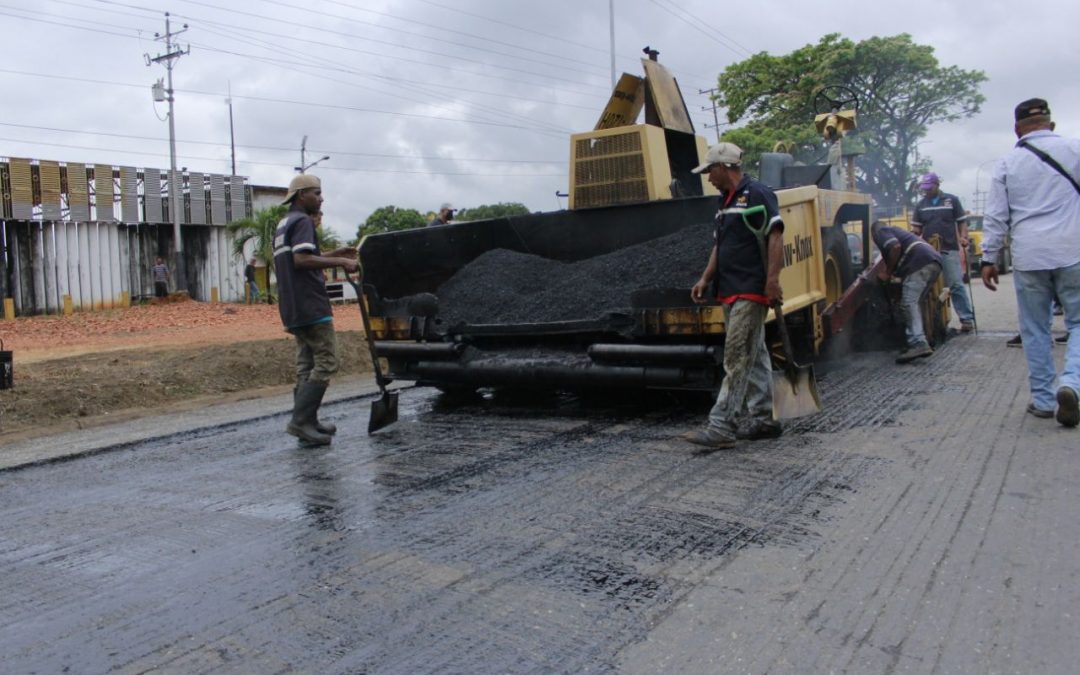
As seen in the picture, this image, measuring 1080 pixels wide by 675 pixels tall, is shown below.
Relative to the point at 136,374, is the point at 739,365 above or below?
above

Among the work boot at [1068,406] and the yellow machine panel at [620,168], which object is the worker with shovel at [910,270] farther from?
the work boot at [1068,406]

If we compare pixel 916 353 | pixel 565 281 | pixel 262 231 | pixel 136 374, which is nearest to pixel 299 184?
pixel 565 281

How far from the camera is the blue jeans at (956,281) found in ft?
33.4

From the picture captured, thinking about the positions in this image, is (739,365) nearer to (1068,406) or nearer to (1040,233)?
(1068,406)

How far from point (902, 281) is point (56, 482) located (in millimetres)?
7637

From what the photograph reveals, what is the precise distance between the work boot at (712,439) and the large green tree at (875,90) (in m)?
30.5

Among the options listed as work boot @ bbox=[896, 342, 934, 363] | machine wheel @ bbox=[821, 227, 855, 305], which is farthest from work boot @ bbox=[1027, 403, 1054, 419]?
work boot @ bbox=[896, 342, 934, 363]

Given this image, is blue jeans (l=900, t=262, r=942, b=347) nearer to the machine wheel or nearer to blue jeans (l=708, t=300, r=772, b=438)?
the machine wheel

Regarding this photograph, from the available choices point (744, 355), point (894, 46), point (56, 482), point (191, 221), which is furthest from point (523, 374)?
point (894, 46)

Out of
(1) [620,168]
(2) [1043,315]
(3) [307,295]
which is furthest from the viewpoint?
(1) [620,168]

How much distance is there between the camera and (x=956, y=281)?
1026cm

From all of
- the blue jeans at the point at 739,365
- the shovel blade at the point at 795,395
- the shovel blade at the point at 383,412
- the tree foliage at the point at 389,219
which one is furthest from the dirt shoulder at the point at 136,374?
the tree foliage at the point at 389,219

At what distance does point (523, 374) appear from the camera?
6316 millimetres

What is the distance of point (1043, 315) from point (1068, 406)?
0.67 m
